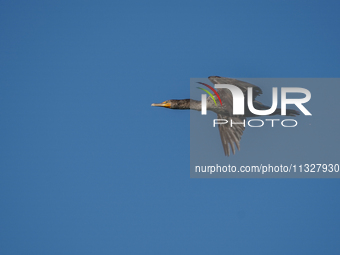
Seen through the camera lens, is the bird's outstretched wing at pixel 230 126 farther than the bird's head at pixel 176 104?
No

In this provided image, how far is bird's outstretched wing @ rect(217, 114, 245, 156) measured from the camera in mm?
17438

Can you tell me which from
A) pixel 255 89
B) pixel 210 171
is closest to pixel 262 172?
pixel 210 171

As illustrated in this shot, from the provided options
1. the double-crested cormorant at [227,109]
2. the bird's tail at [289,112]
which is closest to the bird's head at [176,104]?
the double-crested cormorant at [227,109]

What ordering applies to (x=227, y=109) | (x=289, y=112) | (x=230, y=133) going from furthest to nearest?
(x=230, y=133)
(x=227, y=109)
(x=289, y=112)

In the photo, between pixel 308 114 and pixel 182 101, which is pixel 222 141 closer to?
pixel 182 101

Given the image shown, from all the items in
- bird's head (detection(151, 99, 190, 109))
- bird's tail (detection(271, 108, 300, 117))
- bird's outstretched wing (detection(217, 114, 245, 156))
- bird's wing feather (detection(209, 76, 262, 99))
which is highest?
bird's wing feather (detection(209, 76, 262, 99))

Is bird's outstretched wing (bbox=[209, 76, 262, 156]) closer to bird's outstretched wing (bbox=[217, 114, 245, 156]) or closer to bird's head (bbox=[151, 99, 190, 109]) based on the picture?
bird's outstretched wing (bbox=[217, 114, 245, 156])

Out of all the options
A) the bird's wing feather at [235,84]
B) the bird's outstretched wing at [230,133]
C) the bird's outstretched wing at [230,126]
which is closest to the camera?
the bird's wing feather at [235,84]

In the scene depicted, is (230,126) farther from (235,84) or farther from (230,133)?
(235,84)

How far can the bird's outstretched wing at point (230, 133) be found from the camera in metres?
17.4

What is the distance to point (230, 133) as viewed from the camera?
57.9 ft

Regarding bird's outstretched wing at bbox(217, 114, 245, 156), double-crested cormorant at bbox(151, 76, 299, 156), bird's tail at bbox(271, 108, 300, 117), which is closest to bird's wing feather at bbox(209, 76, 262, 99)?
double-crested cormorant at bbox(151, 76, 299, 156)

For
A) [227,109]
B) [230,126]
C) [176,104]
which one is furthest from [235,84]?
[176,104]

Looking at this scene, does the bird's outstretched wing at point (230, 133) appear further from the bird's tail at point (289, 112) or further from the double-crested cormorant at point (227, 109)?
the bird's tail at point (289, 112)
